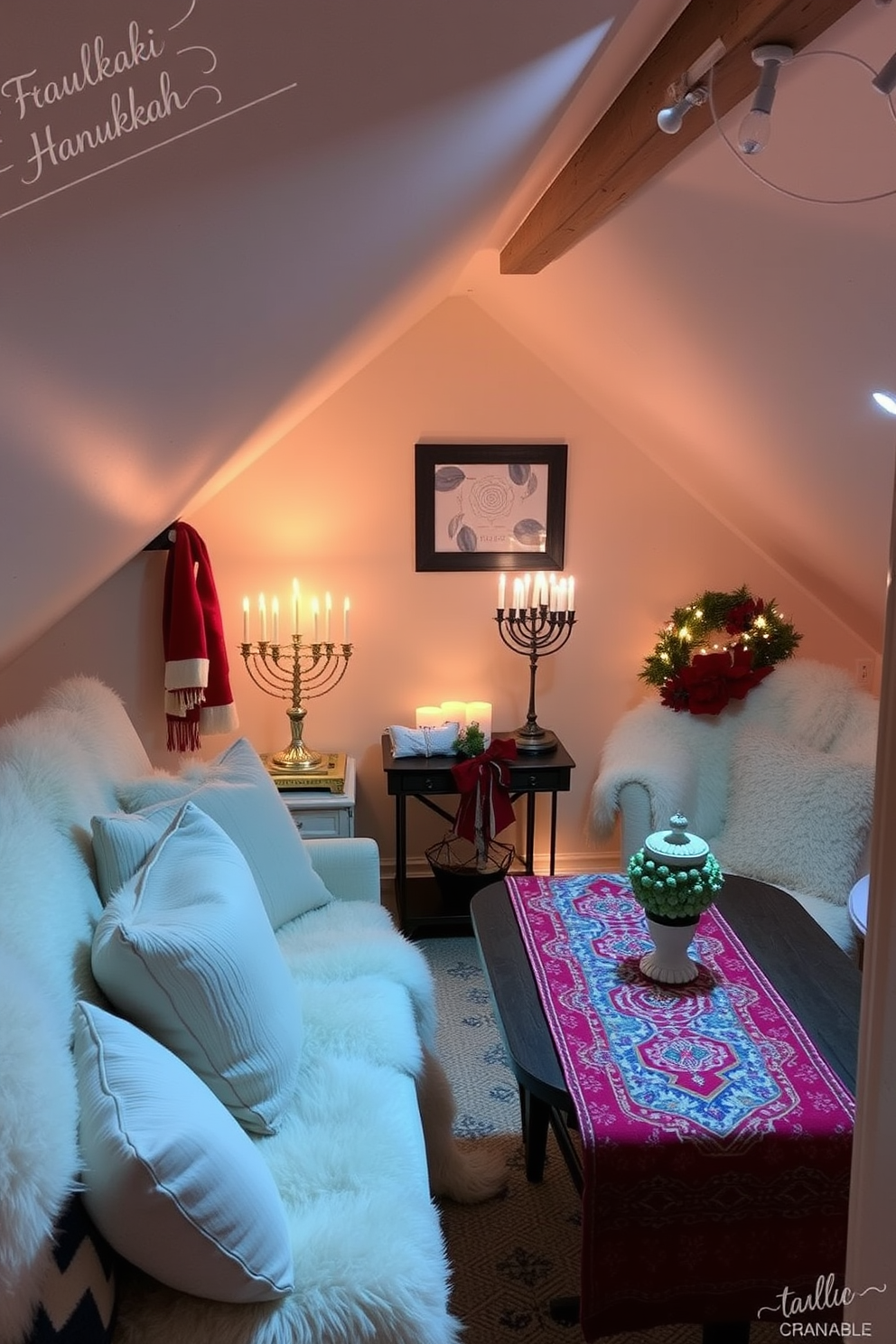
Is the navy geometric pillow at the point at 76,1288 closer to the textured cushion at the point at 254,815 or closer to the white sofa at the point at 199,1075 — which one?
the white sofa at the point at 199,1075

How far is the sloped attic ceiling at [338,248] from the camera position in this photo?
0.56 meters

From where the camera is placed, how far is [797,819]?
9.26 ft

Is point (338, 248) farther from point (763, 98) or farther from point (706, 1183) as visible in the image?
point (706, 1183)

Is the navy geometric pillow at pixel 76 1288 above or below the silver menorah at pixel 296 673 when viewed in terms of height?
below

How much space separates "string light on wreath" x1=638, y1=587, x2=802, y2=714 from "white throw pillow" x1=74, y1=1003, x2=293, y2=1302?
7.55ft

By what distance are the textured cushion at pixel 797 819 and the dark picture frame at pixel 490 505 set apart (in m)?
1.12

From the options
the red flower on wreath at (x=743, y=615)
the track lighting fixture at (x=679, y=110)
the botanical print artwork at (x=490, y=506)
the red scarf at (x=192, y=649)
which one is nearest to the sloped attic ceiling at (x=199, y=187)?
the track lighting fixture at (x=679, y=110)

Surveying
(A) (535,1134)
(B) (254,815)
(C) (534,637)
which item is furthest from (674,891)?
(C) (534,637)

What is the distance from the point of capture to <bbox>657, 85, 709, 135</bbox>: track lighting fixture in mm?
1384

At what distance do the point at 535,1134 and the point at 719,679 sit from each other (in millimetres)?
1611

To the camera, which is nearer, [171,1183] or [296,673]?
[171,1183]

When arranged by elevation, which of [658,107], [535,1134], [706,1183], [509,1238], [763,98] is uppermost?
[658,107]

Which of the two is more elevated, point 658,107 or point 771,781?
point 658,107

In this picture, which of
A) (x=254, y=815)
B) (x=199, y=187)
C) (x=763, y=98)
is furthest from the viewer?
(x=254, y=815)
